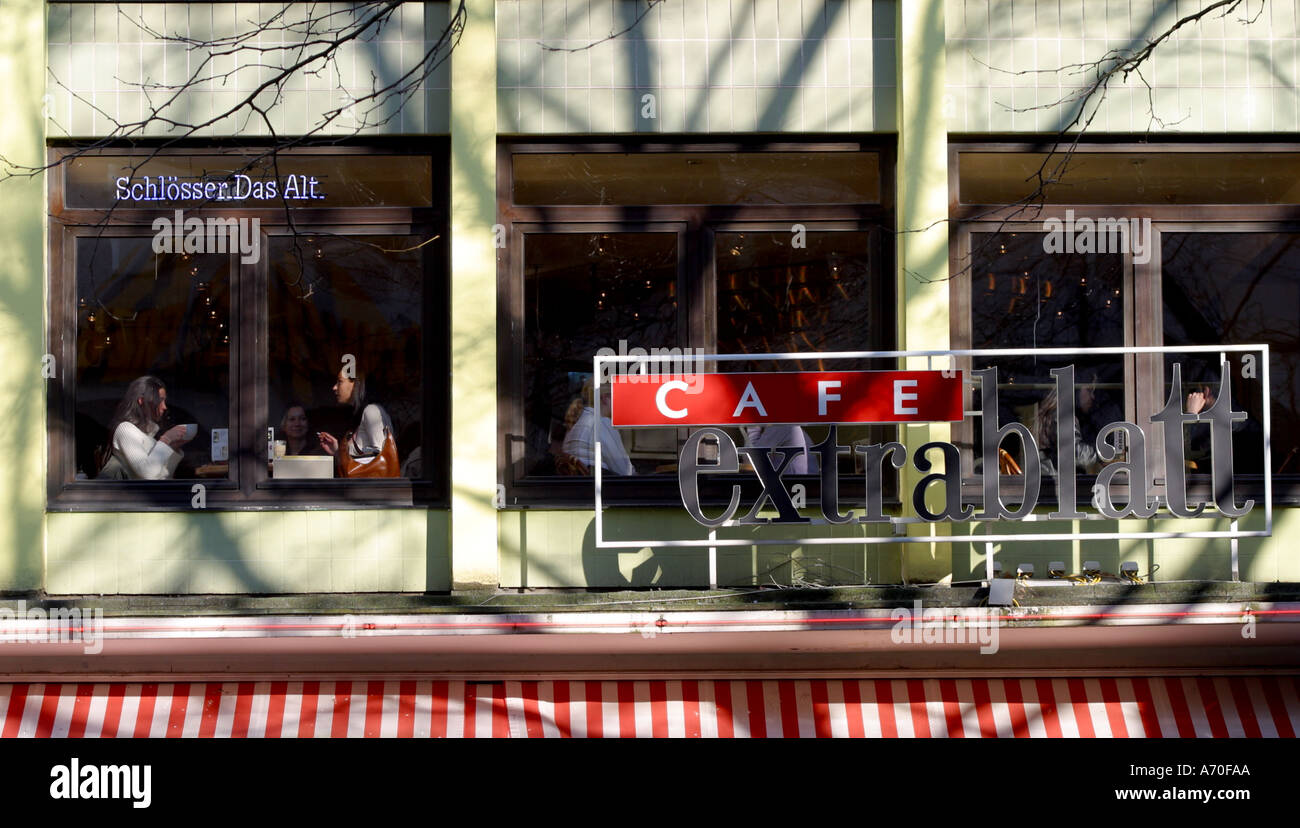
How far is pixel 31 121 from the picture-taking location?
7.70 m

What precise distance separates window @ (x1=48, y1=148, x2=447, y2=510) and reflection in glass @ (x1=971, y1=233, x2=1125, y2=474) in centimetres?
373

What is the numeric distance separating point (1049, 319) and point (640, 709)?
386cm

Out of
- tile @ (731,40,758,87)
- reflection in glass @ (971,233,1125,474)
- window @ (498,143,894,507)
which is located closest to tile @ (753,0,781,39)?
tile @ (731,40,758,87)

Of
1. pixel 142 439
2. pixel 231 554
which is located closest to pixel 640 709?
pixel 231 554

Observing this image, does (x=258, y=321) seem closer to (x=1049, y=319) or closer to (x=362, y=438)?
(x=362, y=438)

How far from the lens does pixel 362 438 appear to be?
797 cm

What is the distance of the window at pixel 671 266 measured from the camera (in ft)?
26.0

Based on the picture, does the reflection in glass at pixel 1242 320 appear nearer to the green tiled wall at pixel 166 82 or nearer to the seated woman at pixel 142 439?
the green tiled wall at pixel 166 82

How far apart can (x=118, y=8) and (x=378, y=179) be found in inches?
80.0

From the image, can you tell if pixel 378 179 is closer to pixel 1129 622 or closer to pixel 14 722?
pixel 14 722

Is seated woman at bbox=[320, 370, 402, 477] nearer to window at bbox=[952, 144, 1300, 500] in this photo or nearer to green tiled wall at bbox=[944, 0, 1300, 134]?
window at bbox=[952, 144, 1300, 500]

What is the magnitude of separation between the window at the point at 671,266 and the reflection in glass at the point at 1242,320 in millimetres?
2086

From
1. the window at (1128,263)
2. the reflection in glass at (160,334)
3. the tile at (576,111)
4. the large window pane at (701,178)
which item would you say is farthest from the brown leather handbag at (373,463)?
the window at (1128,263)

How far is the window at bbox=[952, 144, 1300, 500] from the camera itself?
8.01 m
